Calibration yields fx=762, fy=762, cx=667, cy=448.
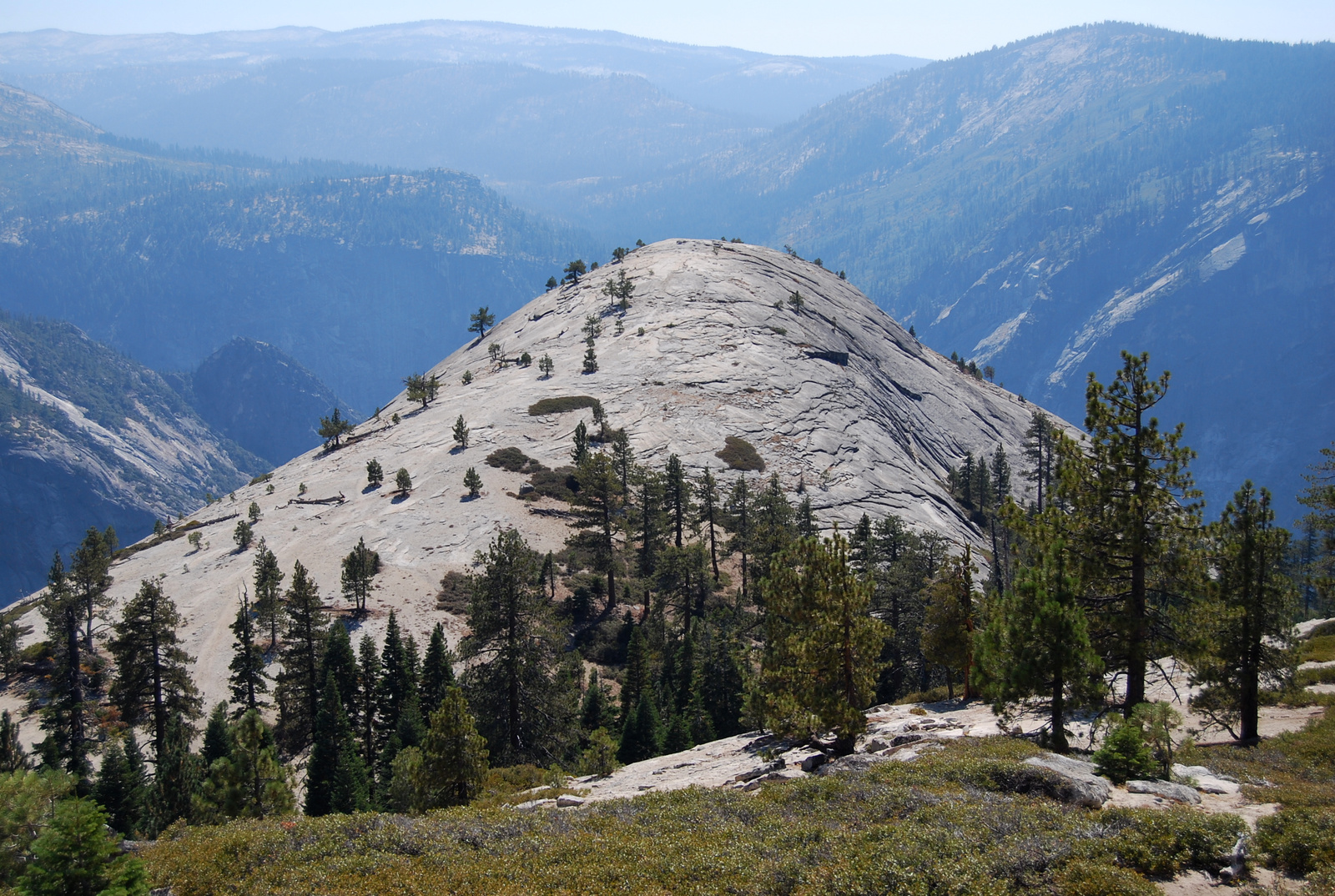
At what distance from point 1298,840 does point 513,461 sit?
8255cm

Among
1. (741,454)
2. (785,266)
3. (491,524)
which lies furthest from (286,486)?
(785,266)

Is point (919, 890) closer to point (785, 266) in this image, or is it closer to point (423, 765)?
point (423, 765)

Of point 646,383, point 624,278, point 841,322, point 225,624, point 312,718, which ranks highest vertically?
point 624,278

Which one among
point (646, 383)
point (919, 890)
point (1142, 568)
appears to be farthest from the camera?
point (646, 383)

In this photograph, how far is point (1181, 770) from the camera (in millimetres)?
20750

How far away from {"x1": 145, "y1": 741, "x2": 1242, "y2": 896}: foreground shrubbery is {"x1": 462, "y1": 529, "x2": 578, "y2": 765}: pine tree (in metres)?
16.3

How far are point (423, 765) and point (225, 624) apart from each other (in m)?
43.3

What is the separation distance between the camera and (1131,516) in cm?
2528

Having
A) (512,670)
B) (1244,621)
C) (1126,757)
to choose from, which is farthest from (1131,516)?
(512,670)

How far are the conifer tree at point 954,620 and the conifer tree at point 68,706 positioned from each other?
145 feet

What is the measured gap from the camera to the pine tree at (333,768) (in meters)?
35.9

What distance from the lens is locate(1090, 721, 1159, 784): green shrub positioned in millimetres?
19656

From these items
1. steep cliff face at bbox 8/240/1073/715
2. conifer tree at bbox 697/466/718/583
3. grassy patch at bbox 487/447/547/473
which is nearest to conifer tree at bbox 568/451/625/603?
steep cliff face at bbox 8/240/1073/715

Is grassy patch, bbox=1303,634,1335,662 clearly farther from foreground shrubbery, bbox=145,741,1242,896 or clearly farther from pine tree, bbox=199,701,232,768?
pine tree, bbox=199,701,232,768
